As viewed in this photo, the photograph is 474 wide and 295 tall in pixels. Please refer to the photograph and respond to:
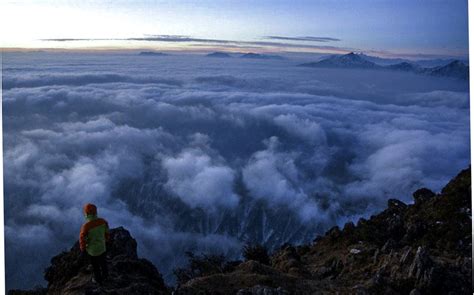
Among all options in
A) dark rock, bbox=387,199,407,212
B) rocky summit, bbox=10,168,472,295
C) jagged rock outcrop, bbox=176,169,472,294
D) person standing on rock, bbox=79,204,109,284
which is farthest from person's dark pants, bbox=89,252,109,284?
dark rock, bbox=387,199,407,212

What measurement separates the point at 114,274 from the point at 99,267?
31cm

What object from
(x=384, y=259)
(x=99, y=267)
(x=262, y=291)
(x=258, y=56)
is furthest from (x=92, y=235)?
(x=258, y=56)

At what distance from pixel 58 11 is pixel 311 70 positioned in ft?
17.2

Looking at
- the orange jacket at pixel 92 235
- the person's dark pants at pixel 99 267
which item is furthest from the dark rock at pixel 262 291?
the orange jacket at pixel 92 235

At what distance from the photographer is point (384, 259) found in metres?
9.03

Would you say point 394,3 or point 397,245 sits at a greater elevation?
point 394,3

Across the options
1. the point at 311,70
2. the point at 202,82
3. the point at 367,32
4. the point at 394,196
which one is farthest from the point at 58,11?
the point at 394,196

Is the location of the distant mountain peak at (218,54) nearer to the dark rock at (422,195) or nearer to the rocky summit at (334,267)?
the rocky summit at (334,267)

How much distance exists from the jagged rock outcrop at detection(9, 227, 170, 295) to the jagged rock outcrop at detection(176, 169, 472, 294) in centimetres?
52

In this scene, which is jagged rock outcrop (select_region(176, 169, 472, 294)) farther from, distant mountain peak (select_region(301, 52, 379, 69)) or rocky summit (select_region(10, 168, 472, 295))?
distant mountain peak (select_region(301, 52, 379, 69))

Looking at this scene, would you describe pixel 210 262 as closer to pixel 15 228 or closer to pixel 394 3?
pixel 15 228

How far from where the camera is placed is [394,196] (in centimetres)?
1434

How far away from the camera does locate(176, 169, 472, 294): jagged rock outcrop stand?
7.78 meters

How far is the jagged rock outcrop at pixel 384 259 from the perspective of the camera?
306 inches
